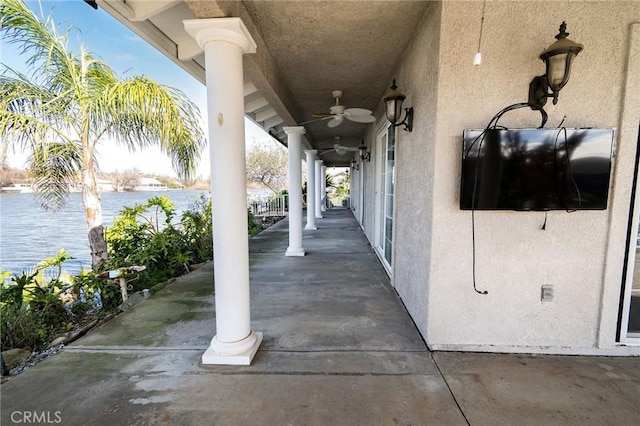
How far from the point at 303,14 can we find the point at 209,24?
92cm

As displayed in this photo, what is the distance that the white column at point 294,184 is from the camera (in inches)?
226

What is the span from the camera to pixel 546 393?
6.29 feet

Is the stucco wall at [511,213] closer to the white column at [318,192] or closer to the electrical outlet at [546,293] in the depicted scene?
the electrical outlet at [546,293]

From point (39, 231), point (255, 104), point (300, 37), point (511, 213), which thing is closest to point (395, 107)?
point (300, 37)

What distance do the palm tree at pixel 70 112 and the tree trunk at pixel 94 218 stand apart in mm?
12

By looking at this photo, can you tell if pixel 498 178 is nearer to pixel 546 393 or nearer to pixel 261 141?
pixel 546 393

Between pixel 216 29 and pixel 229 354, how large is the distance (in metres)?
2.54

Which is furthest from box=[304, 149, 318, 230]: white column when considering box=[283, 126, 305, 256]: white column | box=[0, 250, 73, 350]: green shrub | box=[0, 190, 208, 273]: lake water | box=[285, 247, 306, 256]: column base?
box=[0, 250, 73, 350]: green shrub

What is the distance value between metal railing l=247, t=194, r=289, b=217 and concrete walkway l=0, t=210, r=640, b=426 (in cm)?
1019

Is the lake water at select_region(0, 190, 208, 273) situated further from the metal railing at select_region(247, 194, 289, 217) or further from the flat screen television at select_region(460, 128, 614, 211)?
the metal railing at select_region(247, 194, 289, 217)

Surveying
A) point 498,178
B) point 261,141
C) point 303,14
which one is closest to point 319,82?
point 303,14

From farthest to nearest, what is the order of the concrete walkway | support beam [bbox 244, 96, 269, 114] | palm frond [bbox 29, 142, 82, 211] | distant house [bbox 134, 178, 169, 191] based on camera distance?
distant house [bbox 134, 178, 169, 191], support beam [bbox 244, 96, 269, 114], palm frond [bbox 29, 142, 82, 211], the concrete walkway

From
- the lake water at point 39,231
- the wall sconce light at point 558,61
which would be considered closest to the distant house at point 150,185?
the lake water at point 39,231

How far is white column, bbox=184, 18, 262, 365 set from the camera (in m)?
2.09
